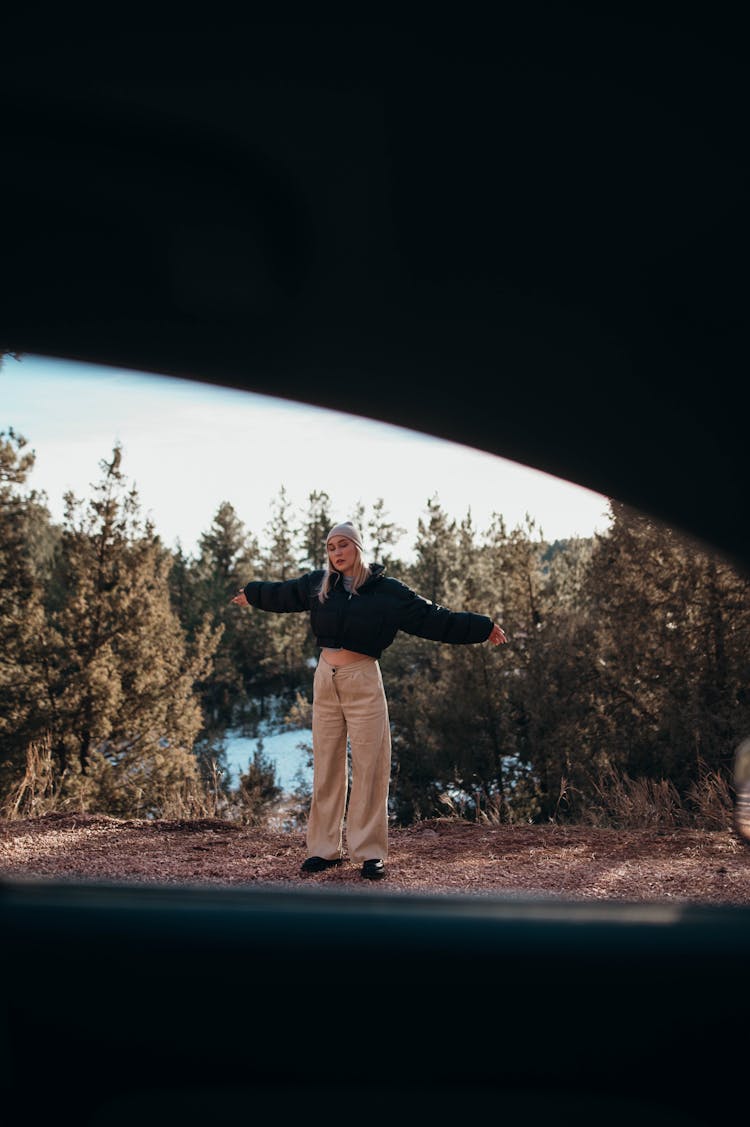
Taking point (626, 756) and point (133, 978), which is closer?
point (133, 978)

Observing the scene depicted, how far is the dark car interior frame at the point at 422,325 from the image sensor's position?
56.2 inches

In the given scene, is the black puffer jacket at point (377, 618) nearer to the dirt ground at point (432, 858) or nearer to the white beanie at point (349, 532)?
the white beanie at point (349, 532)

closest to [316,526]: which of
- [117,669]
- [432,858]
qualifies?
[117,669]

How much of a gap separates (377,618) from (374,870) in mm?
1369

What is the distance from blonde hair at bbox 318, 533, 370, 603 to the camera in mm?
4287

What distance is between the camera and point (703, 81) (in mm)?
1448

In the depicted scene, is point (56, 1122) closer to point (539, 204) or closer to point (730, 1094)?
point (730, 1094)

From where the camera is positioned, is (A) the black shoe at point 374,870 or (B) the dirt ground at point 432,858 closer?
(B) the dirt ground at point 432,858

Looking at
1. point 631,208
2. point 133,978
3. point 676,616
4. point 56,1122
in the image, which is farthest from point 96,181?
point 676,616

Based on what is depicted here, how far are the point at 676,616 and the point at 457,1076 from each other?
13874 mm

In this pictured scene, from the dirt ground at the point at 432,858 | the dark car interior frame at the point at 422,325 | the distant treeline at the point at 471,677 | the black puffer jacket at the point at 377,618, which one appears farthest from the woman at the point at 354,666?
the distant treeline at the point at 471,677

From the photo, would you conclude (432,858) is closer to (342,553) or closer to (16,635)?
(342,553)

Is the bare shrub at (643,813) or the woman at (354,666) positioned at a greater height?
the woman at (354,666)

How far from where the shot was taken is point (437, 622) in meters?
4.34
